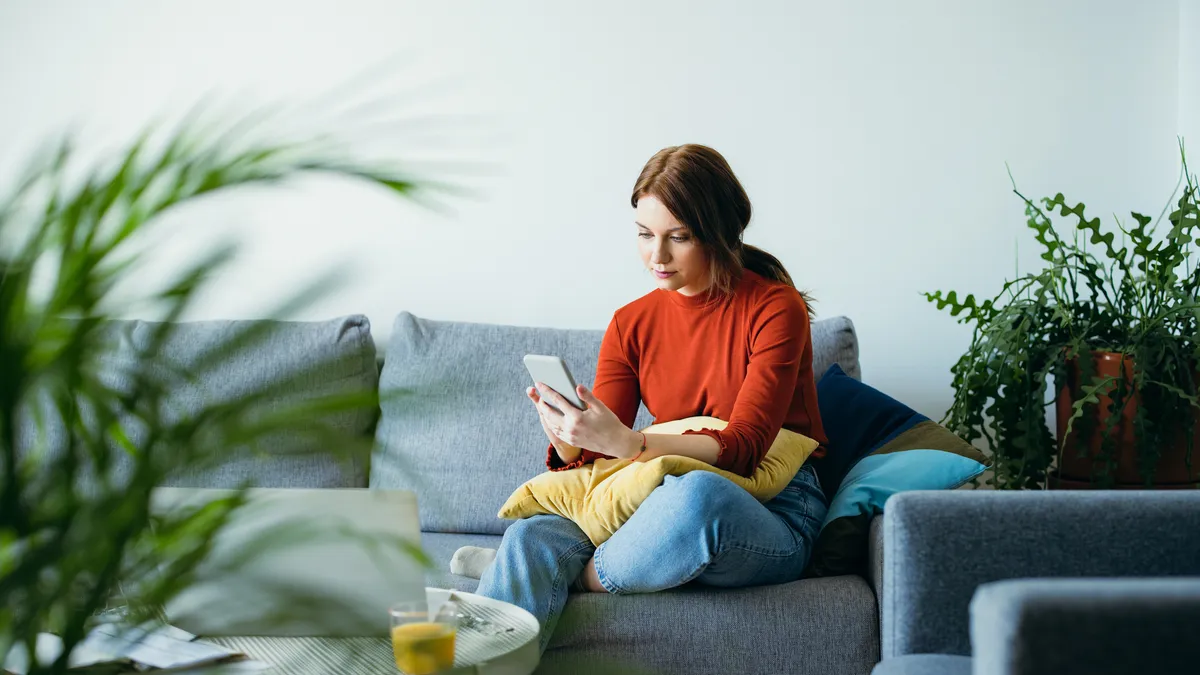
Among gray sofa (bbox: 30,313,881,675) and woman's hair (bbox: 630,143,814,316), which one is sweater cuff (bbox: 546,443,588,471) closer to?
gray sofa (bbox: 30,313,881,675)

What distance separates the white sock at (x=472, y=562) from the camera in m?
1.96

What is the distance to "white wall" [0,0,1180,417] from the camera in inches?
101

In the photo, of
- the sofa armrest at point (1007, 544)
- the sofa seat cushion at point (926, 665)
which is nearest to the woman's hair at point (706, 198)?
the sofa armrest at point (1007, 544)

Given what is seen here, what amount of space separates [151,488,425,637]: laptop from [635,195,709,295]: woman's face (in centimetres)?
164

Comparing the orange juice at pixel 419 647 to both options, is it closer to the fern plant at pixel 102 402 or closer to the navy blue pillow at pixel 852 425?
the fern plant at pixel 102 402

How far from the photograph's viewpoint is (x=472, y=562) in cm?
196

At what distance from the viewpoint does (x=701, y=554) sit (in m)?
1.65

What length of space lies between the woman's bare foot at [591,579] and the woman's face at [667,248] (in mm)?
561

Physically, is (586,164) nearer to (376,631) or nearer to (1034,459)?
(1034,459)

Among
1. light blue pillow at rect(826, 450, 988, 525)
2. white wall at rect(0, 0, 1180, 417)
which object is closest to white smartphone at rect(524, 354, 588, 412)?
light blue pillow at rect(826, 450, 988, 525)

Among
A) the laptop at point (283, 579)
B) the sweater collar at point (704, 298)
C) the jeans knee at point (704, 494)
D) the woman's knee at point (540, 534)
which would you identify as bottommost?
the woman's knee at point (540, 534)

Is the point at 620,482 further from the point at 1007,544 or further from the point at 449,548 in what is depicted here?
the point at 1007,544

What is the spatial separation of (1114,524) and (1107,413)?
0.88 m

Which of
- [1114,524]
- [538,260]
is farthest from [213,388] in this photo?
[1114,524]
